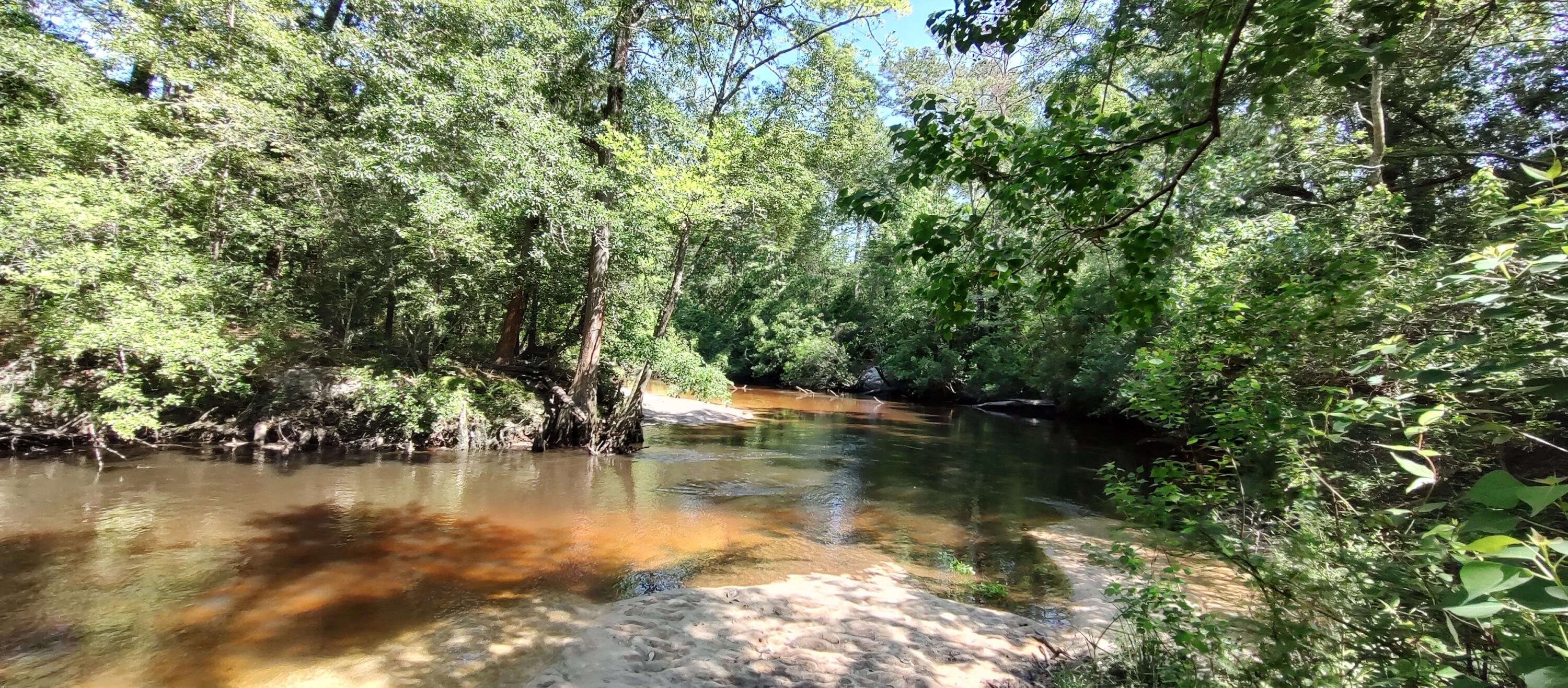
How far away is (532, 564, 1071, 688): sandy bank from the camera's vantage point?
15.7 ft

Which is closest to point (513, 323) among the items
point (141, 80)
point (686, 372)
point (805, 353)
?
point (686, 372)

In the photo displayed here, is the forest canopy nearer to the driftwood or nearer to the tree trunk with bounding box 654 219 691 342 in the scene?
the tree trunk with bounding box 654 219 691 342

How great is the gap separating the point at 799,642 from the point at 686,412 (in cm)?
1775

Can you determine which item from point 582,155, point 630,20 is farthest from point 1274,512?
point 630,20

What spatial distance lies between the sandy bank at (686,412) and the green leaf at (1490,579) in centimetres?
1998

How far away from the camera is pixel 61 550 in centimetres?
683

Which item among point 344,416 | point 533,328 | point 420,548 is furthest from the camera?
point 533,328

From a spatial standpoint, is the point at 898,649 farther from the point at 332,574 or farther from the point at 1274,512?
the point at 332,574

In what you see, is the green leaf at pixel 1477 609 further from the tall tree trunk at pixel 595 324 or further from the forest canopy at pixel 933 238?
the tall tree trunk at pixel 595 324

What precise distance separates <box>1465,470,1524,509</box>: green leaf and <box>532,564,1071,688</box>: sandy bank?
4.18m

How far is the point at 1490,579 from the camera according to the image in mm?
1126

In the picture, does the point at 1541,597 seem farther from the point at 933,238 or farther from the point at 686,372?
the point at 686,372

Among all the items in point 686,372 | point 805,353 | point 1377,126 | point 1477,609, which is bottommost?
point 1477,609

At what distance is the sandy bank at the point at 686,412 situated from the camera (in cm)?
2136
